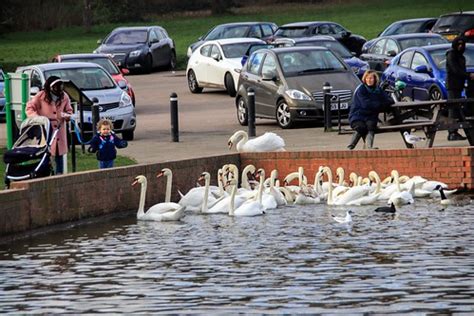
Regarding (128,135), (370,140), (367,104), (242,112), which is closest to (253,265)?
(370,140)

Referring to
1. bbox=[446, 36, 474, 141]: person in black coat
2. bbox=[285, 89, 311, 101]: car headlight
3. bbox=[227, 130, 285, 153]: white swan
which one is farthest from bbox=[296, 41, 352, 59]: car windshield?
bbox=[227, 130, 285, 153]: white swan

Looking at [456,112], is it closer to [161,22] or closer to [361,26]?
[361,26]

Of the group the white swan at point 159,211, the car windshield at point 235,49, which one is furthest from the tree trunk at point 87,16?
the white swan at point 159,211

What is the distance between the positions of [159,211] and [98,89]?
37.2 feet

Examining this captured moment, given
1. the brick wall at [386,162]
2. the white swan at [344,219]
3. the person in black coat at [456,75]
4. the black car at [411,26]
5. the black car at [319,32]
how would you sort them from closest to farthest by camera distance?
the white swan at [344,219], the brick wall at [386,162], the person in black coat at [456,75], the black car at [411,26], the black car at [319,32]

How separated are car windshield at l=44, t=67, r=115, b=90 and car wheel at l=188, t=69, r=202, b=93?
491 inches

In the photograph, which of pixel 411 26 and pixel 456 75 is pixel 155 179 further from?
pixel 411 26

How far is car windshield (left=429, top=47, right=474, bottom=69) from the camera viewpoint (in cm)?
3312

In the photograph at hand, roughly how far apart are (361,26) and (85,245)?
1999 inches

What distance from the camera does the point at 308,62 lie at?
33.0m

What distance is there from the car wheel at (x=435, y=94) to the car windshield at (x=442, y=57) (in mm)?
723

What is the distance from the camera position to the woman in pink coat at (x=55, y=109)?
2205 cm

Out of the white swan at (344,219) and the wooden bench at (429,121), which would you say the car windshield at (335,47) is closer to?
the wooden bench at (429,121)

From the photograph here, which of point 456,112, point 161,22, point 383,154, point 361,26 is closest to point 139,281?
point 383,154
